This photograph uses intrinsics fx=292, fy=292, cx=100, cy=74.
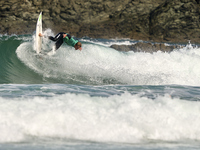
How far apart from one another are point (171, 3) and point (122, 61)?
2178cm

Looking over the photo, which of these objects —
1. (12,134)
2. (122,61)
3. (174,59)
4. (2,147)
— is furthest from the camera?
(174,59)

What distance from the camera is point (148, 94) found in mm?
6711

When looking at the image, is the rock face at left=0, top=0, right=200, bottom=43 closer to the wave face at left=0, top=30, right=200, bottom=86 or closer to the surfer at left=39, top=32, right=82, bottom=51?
the wave face at left=0, top=30, right=200, bottom=86

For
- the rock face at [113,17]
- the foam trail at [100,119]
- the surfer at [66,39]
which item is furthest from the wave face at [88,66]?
the rock face at [113,17]

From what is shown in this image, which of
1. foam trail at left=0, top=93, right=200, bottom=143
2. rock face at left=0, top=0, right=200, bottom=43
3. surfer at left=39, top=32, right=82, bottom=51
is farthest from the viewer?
rock face at left=0, top=0, right=200, bottom=43

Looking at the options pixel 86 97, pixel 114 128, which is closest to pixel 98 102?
pixel 86 97

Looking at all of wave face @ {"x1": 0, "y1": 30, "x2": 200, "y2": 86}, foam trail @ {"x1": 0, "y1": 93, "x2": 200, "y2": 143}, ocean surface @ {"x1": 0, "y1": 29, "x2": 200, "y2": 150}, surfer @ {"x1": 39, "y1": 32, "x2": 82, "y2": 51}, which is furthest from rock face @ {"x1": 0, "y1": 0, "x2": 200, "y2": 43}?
foam trail @ {"x1": 0, "y1": 93, "x2": 200, "y2": 143}

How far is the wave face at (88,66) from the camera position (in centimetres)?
928

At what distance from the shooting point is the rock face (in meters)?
29.6

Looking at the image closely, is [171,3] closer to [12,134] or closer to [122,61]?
[122,61]

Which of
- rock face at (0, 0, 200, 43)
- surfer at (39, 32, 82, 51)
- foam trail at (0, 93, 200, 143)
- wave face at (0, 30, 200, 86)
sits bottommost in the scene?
foam trail at (0, 93, 200, 143)

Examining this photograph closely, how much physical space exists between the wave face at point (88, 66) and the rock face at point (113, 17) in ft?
54.6

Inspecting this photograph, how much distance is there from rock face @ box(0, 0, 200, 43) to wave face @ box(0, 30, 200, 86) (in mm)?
16641

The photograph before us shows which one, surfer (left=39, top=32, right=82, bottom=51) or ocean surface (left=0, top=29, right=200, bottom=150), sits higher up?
surfer (left=39, top=32, right=82, bottom=51)
